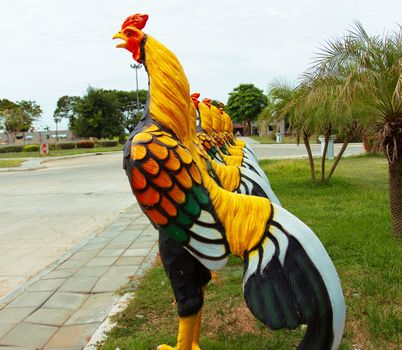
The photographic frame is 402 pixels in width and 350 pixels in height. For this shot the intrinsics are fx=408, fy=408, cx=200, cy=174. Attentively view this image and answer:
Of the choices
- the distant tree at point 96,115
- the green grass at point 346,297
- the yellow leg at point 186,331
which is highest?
the distant tree at point 96,115

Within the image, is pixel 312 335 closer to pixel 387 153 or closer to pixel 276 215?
pixel 276 215

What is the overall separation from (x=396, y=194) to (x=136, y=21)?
434 centimetres

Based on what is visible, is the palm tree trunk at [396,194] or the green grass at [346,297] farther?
the palm tree trunk at [396,194]

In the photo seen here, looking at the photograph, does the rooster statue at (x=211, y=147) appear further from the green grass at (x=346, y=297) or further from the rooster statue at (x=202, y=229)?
the rooster statue at (x=202, y=229)

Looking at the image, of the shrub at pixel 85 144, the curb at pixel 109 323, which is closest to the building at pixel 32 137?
the shrub at pixel 85 144

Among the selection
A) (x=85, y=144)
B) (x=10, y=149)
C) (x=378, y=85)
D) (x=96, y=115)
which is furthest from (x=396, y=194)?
(x=96, y=115)

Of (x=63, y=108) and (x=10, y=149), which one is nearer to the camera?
(x=10, y=149)

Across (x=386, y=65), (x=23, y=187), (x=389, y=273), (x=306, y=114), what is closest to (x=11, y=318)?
(x=389, y=273)

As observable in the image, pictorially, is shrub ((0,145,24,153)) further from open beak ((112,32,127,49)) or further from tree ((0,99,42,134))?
open beak ((112,32,127,49))

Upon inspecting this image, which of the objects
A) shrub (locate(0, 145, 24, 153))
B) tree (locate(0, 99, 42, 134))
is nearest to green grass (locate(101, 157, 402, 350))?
shrub (locate(0, 145, 24, 153))

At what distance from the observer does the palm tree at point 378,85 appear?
4.79 metres

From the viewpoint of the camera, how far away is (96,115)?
37688mm

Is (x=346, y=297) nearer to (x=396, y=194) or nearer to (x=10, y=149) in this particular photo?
(x=396, y=194)

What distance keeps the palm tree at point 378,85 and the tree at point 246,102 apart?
4870 cm
